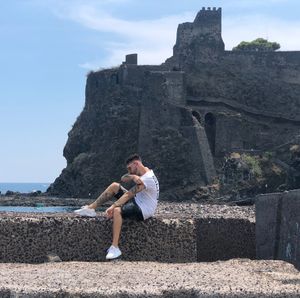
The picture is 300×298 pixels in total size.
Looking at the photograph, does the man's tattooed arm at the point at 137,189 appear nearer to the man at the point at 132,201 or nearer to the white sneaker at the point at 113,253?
the man at the point at 132,201

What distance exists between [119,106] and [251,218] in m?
63.5

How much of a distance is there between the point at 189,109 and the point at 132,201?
194ft

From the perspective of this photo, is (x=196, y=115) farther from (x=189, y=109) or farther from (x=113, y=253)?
(x=113, y=253)

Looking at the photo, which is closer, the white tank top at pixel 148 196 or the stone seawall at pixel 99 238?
the stone seawall at pixel 99 238

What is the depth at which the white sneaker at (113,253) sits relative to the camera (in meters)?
6.04

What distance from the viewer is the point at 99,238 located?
6355 mm

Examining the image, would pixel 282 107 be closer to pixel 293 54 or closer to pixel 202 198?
pixel 293 54

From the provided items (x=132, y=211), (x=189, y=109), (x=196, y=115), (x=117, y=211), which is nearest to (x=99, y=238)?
(x=117, y=211)

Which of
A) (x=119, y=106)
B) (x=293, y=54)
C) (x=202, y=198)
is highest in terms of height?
(x=293, y=54)

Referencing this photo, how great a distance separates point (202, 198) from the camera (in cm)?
6203

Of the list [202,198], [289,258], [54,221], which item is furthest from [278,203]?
[202,198]

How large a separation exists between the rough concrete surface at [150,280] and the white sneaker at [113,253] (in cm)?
74

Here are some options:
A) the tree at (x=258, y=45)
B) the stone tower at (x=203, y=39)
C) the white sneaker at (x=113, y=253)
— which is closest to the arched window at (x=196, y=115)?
the stone tower at (x=203, y=39)

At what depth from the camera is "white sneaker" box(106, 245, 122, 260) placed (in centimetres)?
604
